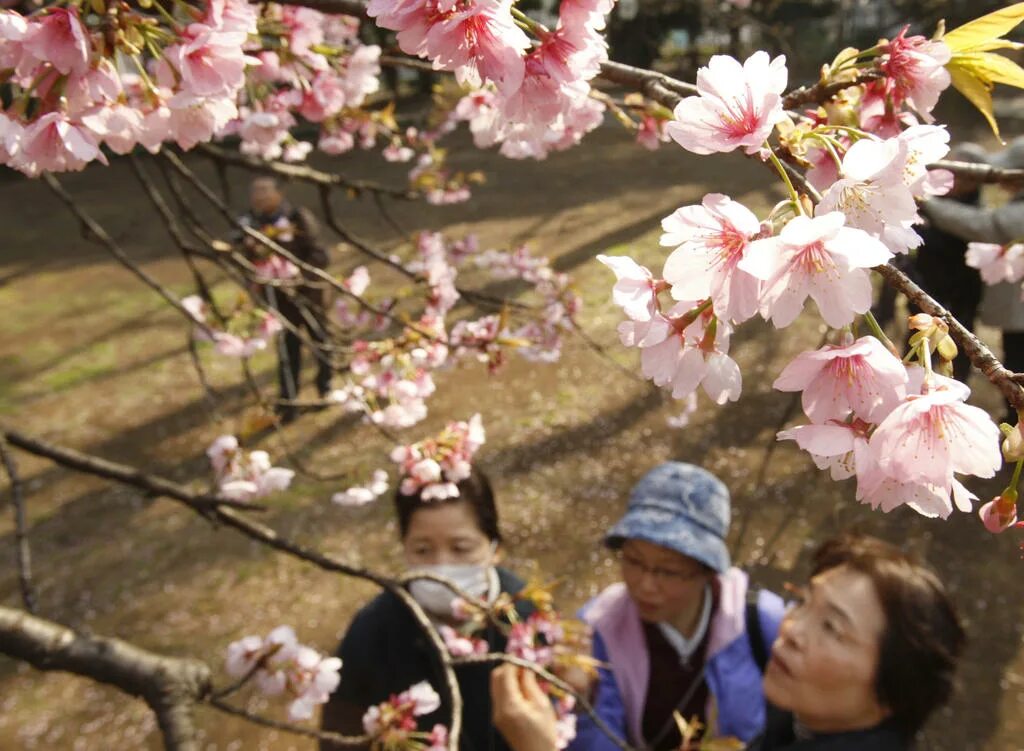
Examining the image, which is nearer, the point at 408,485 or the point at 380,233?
the point at 408,485

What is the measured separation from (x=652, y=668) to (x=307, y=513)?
98.4 inches

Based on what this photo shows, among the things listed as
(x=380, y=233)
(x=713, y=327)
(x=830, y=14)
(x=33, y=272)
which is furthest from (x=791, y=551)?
(x=830, y=14)

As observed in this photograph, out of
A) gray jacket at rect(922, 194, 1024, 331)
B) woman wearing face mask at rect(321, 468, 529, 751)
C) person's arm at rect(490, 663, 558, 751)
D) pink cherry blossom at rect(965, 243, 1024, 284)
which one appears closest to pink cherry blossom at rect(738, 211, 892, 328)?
pink cherry blossom at rect(965, 243, 1024, 284)

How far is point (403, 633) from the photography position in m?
1.68

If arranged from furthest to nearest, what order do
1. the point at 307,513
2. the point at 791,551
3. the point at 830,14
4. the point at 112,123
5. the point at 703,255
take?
the point at 830,14, the point at 307,513, the point at 791,551, the point at 112,123, the point at 703,255

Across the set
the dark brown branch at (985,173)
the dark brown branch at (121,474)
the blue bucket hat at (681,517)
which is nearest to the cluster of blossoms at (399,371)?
the dark brown branch at (121,474)

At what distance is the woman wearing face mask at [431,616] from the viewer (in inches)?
66.0

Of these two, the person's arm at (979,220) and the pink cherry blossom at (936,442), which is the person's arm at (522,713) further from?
the person's arm at (979,220)

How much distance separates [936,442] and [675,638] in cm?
127

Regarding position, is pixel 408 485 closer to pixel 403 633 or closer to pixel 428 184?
pixel 403 633

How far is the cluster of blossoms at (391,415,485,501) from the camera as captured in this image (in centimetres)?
167

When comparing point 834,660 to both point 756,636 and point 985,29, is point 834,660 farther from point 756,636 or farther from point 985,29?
point 985,29

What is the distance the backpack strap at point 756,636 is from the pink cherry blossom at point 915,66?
1284 millimetres

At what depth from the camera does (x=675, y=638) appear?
1735 millimetres
